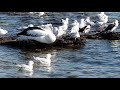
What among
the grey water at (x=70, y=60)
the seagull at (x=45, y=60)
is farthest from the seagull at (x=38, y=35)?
the seagull at (x=45, y=60)

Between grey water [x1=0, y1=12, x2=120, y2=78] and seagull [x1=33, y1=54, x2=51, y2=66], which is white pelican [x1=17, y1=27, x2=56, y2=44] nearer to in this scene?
grey water [x1=0, y1=12, x2=120, y2=78]

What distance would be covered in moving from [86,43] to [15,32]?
40.3 inches

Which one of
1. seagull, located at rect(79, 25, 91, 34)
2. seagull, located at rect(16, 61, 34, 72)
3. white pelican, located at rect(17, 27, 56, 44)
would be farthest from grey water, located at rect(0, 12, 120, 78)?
seagull, located at rect(79, 25, 91, 34)

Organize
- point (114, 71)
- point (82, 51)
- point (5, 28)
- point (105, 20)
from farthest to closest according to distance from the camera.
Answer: point (105, 20), point (5, 28), point (82, 51), point (114, 71)

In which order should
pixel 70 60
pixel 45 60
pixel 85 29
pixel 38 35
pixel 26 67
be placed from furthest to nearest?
pixel 85 29 < pixel 38 35 < pixel 70 60 < pixel 45 60 < pixel 26 67

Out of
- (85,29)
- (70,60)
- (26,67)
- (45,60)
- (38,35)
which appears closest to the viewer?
(26,67)

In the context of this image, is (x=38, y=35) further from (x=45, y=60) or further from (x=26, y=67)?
(x=26, y=67)

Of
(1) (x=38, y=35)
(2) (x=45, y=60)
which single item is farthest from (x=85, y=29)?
(2) (x=45, y=60)

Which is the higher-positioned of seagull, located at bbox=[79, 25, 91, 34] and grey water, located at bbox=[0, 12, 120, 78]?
seagull, located at bbox=[79, 25, 91, 34]

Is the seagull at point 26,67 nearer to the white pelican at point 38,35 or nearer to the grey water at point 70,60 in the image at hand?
the grey water at point 70,60

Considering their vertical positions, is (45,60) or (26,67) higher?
(45,60)
